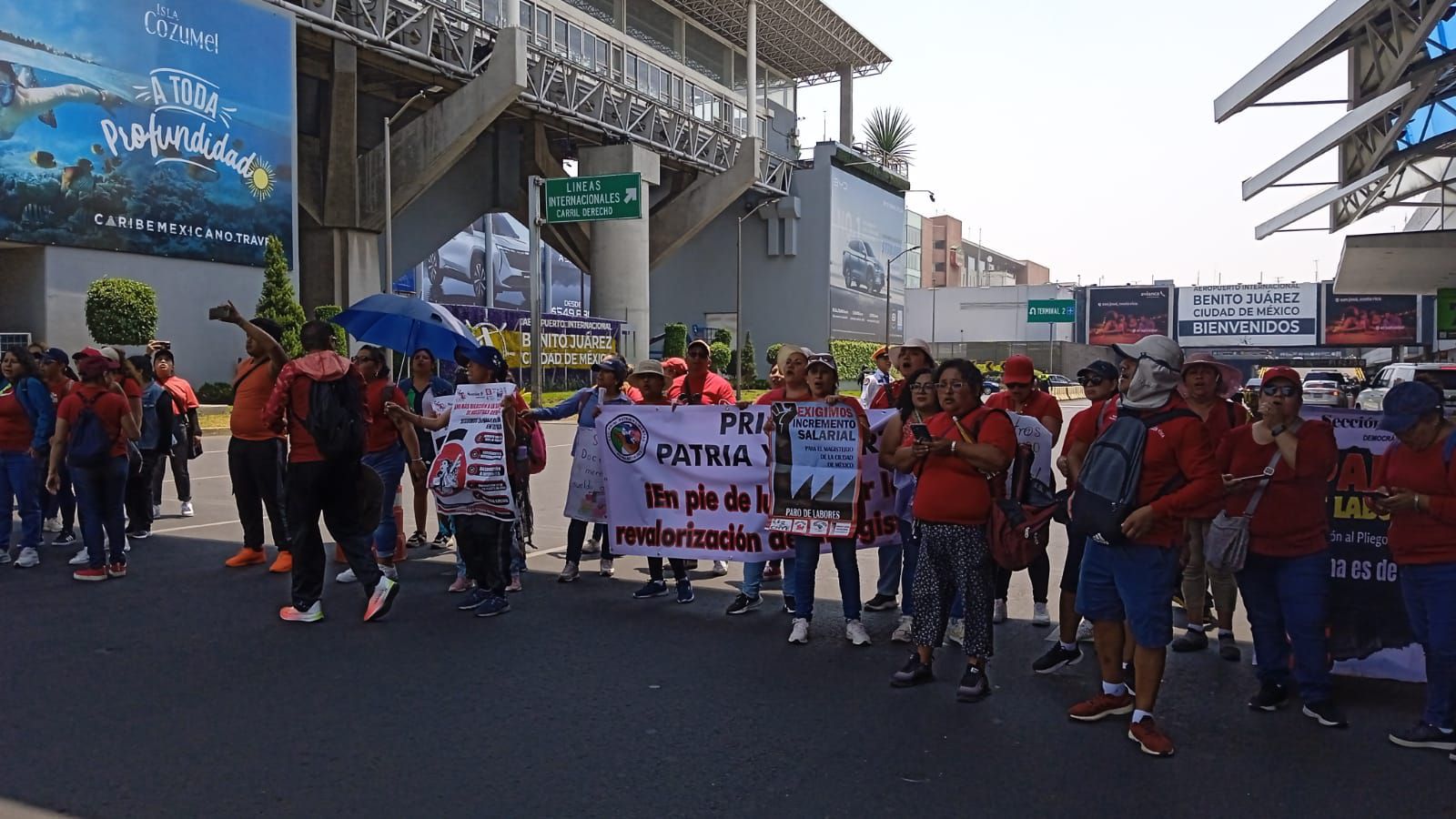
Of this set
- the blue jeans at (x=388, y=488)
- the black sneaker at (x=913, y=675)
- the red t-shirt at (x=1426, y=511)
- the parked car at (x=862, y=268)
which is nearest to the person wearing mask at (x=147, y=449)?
the blue jeans at (x=388, y=488)

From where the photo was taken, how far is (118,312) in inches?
1003

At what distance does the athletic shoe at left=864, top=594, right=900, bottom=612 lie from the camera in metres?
7.55

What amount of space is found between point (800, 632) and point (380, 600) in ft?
8.77

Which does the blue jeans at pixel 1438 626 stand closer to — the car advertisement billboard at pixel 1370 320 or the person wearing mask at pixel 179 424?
the person wearing mask at pixel 179 424

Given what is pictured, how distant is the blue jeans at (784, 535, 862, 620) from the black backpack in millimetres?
1927

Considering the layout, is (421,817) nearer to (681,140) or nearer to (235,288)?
(235,288)

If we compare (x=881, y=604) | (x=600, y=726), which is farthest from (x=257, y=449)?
(x=881, y=604)

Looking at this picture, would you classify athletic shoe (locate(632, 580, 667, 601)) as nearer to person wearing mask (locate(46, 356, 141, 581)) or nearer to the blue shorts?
the blue shorts

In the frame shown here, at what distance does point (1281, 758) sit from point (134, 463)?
29.2 feet

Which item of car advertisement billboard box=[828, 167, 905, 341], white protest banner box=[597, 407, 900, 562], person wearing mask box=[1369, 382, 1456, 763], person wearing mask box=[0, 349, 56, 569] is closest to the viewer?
person wearing mask box=[1369, 382, 1456, 763]

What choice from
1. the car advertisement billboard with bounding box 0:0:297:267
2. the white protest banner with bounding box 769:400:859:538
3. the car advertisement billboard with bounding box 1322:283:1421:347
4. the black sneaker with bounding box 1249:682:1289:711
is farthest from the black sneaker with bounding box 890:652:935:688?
the car advertisement billboard with bounding box 1322:283:1421:347

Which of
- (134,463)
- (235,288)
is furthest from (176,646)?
(235,288)

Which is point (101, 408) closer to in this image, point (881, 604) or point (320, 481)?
point (320, 481)

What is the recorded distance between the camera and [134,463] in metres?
9.45
